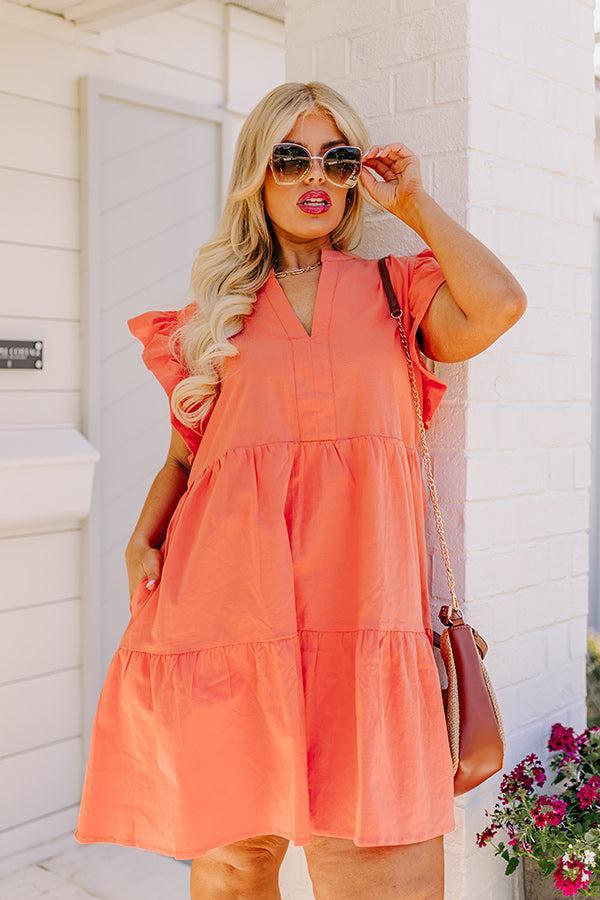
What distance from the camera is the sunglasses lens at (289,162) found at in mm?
1798

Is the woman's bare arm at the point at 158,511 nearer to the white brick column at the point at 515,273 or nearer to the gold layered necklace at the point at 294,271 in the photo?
the gold layered necklace at the point at 294,271

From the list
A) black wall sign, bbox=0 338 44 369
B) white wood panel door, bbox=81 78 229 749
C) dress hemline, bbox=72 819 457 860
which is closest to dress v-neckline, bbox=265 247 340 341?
dress hemline, bbox=72 819 457 860

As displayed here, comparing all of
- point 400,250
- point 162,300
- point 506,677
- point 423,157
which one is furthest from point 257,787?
point 162,300

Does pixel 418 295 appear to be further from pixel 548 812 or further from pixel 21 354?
pixel 21 354

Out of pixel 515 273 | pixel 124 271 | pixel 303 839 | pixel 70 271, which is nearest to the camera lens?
pixel 303 839

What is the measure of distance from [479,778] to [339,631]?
370 mm

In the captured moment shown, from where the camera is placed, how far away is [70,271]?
328 centimetres

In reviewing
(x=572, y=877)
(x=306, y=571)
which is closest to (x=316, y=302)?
(x=306, y=571)

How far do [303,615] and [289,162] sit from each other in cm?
80

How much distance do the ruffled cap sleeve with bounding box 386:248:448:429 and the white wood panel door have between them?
5.52ft

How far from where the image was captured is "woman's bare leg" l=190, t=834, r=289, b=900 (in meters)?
1.91

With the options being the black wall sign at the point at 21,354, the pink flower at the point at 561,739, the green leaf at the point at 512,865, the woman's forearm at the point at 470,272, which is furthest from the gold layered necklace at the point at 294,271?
the black wall sign at the point at 21,354

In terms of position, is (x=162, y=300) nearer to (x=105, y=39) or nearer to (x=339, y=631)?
(x=105, y=39)

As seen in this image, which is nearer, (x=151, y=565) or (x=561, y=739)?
(x=151, y=565)
